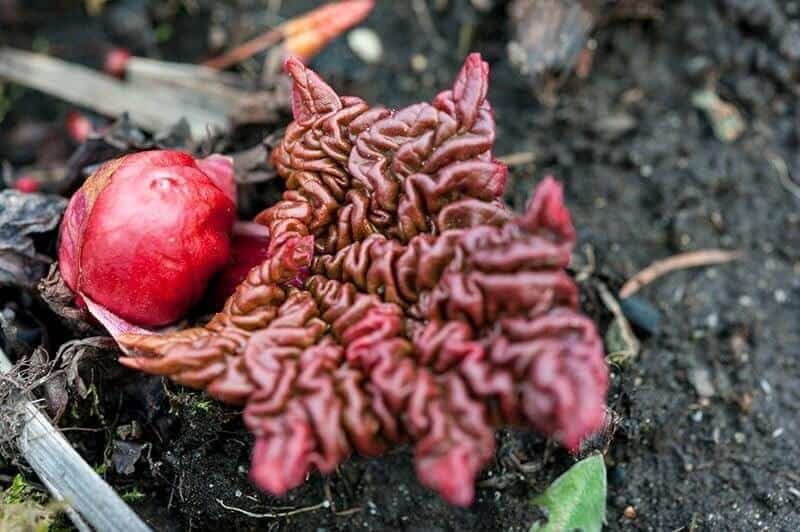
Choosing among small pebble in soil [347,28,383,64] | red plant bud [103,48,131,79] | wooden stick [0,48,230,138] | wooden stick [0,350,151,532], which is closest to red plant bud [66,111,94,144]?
wooden stick [0,48,230,138]

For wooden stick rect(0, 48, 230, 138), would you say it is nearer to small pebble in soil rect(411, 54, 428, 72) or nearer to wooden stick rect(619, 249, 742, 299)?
small pebble in soil rect(411, 54, 428, 72)

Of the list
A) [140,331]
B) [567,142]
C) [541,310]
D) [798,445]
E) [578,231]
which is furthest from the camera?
[567,142]

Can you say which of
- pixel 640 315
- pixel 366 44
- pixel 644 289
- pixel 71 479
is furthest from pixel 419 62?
pixel 71 479

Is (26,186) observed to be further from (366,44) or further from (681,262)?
→ (681,262)

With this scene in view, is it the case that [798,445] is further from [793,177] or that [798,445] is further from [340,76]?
[340,76]

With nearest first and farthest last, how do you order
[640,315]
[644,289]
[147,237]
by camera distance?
[147,237]
[640,315]
[644,289]

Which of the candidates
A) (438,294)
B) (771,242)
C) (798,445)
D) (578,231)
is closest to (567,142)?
(578,231)

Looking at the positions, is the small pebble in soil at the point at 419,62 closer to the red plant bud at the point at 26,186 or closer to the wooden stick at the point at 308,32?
the wooden stick at the point at 308,32
